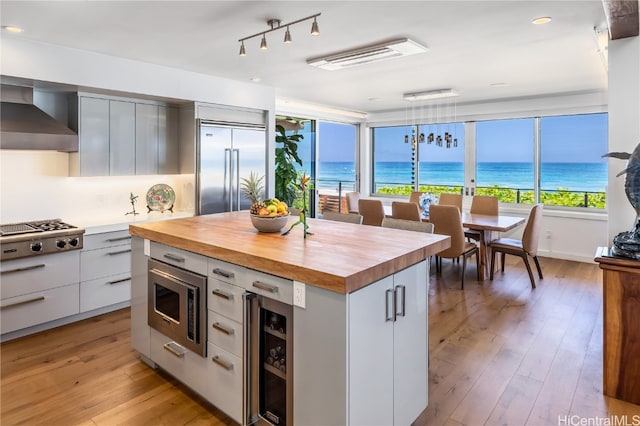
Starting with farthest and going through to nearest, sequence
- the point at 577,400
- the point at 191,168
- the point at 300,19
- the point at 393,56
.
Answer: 1. the point at 191,168
2. the point at 393,56
3. the point at 300,19
4. the point at 577,400

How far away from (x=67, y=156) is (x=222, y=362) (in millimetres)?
3054

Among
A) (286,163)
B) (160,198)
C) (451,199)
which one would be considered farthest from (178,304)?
(451,199)

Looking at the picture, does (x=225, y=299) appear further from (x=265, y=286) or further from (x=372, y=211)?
(x=372, y=211)

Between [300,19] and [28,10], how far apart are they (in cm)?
184

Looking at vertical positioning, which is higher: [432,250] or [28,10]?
[28,10]

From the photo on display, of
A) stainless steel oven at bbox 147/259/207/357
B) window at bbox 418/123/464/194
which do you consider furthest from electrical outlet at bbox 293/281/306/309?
window at bbox 418/123/464/194

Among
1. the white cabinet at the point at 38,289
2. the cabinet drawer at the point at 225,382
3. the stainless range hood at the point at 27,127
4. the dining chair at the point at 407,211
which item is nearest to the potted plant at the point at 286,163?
the dining chair at the point at 407,211

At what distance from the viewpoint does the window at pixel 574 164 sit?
6.36 metres

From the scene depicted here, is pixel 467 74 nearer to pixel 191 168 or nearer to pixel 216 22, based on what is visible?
pixel 216 22

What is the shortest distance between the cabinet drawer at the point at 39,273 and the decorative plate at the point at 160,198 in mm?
1165

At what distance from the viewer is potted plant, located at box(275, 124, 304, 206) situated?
665 cm

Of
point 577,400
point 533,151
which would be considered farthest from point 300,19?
point 533,151

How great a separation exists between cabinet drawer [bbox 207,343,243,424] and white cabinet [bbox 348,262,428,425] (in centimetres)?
71

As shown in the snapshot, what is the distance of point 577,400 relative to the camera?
7.84 ft
